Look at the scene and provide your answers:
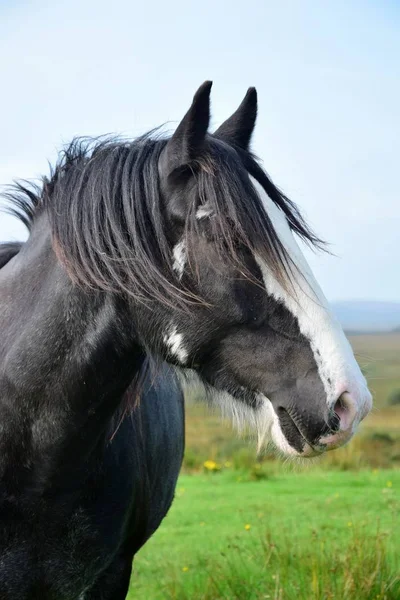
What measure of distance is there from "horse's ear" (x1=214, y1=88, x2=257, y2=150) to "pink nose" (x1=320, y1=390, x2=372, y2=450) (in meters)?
1.35

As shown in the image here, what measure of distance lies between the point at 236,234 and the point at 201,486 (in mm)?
9246

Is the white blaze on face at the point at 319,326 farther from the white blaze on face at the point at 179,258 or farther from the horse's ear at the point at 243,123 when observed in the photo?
the horse's ear at the point at 243,123

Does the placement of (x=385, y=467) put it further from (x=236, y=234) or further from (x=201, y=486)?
(x=236, y=234)

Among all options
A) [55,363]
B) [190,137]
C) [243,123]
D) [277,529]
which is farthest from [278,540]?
[190,137]

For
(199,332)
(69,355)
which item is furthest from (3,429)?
(199,332)

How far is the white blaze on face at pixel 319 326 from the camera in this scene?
2848 mm

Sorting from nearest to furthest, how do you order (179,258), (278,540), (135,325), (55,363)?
(179,258) → (135,325) → (55,363) → (278,540)

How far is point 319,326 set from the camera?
296cm

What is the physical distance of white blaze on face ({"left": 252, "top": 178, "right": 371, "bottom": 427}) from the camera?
2.85 metres

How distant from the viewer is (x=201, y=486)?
38.8 ft

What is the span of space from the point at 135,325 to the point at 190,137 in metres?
0.79

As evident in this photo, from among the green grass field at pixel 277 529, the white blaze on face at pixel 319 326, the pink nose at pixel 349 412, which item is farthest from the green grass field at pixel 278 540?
the white blaze on face at pixel 319 326

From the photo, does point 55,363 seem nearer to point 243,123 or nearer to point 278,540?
point 243,123

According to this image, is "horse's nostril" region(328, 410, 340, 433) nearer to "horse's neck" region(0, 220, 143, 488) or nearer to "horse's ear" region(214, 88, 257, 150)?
"horse's neck" region(0, 220, 143, 488)
